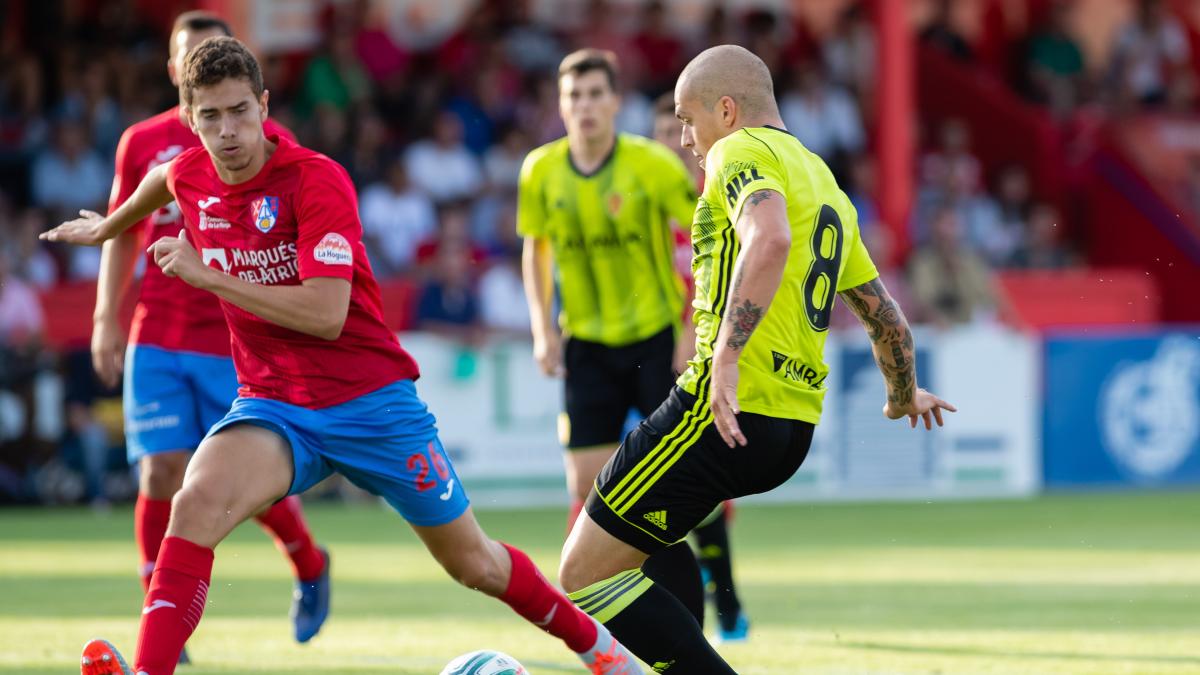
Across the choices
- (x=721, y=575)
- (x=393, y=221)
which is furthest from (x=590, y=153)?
(x=393, y=221)

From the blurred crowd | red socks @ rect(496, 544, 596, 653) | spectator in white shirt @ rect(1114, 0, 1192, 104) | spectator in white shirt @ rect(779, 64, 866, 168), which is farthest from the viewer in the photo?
spectator in white shirt @ rect(1114, 0, 1192, 104)

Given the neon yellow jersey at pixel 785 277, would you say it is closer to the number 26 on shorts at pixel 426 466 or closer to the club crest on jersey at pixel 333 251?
the number 26 on shorts at pixel 426 466

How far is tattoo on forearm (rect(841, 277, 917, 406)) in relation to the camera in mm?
5770

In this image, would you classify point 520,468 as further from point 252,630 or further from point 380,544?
point 252,630

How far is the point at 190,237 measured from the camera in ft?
20.1

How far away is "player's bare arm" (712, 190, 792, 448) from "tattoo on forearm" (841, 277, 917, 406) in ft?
2.20

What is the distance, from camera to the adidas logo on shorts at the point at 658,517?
17.9ft

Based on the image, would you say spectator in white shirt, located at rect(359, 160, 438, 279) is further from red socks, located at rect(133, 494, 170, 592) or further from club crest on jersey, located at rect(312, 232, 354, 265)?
club crest on jersey, located at rect(312, 232, 354, 265)

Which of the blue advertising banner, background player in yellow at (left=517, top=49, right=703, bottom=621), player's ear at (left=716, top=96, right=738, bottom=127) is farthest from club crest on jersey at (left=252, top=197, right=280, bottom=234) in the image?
the blue advertising banner

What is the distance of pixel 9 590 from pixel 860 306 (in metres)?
5.87

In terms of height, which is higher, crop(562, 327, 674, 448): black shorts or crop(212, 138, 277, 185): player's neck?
crop(212, 138, 277, 185): player's neck

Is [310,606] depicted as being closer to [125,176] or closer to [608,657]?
[125,176]

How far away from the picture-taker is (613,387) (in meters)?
8.23

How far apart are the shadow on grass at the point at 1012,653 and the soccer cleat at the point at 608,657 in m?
1.87
